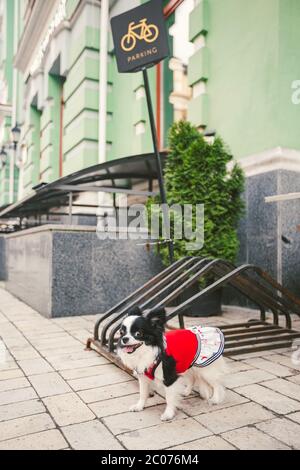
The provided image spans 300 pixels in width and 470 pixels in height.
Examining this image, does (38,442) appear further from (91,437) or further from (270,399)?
(270,399)

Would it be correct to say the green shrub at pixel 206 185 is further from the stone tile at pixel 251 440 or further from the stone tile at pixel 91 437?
the stone tile at pixel 91 437

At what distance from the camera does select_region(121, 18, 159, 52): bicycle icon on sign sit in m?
5.96

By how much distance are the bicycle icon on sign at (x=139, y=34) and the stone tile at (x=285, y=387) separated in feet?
16.9

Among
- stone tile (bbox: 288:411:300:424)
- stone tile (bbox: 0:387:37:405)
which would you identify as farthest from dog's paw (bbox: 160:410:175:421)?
stone tile (bbox: 0:387:37:405)

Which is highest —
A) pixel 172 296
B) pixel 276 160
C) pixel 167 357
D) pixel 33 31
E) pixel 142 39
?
pixel 33 31

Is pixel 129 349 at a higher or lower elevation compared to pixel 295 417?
higher

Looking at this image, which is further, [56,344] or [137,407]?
[56,344]

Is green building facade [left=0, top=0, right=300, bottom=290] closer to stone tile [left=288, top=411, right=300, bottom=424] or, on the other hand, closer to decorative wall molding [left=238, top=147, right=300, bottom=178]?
decorative wall molding [left=238, top=147, right=300, bottom=178]

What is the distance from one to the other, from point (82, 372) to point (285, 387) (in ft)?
6.73

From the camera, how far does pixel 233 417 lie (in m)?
2.94

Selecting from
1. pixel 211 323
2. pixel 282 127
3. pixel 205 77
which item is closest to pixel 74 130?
pixel 205 77

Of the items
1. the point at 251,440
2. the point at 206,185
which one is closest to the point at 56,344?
the point at 251,440

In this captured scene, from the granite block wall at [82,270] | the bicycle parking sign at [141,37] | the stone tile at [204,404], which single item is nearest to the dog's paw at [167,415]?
the stone tile at [204,404]

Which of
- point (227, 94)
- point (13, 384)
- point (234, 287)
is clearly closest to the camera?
Answer: point (13, 384)
